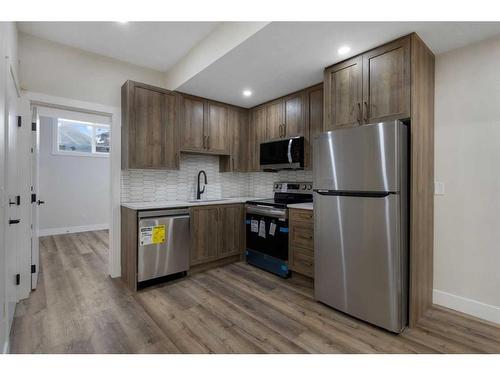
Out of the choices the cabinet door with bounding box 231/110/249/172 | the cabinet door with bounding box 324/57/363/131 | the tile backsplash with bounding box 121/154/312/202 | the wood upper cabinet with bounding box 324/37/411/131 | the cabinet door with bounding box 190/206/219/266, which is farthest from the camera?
the cabinet door with bounding box 231/110/249/172

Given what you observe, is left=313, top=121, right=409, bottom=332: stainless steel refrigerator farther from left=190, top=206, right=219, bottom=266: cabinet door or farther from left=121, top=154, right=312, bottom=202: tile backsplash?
left=190, top=206, right=219, bottom=266: cabinet door

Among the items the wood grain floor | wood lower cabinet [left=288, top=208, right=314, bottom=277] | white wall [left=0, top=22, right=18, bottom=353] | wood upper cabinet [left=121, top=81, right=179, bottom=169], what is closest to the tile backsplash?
wood upper cabinet [left=121, top=81, right=179, bottom=169]

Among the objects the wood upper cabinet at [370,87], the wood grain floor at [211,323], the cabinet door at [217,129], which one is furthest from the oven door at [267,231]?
the wood upper cabinet at [370,87]

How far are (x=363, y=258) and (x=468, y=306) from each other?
1122 millimetres

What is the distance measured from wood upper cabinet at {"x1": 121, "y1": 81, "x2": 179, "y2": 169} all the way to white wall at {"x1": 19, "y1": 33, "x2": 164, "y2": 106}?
0.21 m

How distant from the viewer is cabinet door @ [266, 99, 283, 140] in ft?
11.7

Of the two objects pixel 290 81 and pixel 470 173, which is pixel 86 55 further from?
pixel 470 173

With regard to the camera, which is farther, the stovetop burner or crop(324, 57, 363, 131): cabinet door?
the stovetop burner

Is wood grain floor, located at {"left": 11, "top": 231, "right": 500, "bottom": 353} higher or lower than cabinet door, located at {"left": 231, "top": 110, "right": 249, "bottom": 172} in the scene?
lower

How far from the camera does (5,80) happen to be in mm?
1687

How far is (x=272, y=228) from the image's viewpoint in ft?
10.5
